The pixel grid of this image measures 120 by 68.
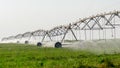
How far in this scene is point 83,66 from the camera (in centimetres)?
2041

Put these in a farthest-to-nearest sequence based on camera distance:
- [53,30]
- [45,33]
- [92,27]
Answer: [45,33] → [53,30] → [92,27]

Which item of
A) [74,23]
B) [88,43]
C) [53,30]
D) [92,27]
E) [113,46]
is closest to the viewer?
[113,46]

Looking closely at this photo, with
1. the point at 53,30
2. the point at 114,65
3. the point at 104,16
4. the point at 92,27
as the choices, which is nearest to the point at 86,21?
the point at 92,27

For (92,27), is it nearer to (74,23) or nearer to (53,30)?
(74,23)

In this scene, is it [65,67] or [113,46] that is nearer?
[65,67]

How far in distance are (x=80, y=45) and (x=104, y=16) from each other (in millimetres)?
7707

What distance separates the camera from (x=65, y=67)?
20.3 m

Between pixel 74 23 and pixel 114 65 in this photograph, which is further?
pixel 74 23

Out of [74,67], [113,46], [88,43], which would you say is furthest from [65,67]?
[88,43]

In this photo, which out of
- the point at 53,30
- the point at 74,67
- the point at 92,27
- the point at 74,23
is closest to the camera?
the point at 74,67

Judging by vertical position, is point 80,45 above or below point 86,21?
below

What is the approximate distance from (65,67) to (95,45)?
27480 millimetres

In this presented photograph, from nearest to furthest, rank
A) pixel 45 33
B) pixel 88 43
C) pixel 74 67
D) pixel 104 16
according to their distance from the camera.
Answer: pixel 74 67 → pixel 88 43 → pixel 104 16 → pixel 45 33

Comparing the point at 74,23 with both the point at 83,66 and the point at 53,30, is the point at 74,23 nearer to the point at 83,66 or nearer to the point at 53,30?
the point at 53,30
